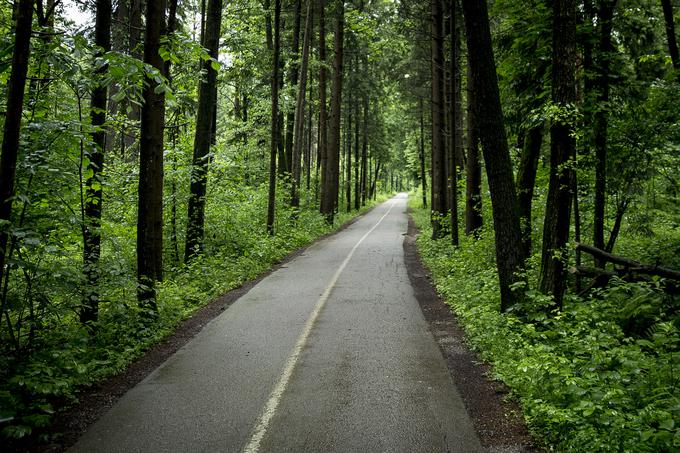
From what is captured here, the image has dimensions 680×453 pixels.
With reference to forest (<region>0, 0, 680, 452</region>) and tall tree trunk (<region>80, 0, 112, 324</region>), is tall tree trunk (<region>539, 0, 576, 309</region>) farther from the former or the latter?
tall tree trunk (<region>80, 0, 112, 324</region>)

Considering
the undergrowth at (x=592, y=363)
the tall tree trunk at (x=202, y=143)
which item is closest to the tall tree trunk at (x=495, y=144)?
the undergrowth at (x=592, y=363)

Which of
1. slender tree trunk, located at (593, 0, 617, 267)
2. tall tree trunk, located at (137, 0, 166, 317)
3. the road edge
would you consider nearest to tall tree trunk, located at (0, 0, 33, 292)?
the road edge

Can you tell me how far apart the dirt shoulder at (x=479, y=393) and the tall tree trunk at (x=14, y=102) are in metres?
5.38

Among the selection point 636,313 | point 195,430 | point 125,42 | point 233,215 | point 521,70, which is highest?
point 125,42

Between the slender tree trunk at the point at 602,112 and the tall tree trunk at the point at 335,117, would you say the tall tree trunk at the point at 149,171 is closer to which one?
the slender tree trunk at the point at 602,112

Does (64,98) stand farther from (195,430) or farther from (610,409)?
(610,409)

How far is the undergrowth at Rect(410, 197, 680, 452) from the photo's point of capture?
399 centimetres

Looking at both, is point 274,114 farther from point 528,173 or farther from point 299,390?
point 299,390

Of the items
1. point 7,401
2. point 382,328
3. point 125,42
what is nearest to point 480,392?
point 382,328

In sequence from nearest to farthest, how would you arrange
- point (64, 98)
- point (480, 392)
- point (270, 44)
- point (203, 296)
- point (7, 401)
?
point (7, 401), point (480, 392), point (64, 98), point (203, 296), point (270, 44)

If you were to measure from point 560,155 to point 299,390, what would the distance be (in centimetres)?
544

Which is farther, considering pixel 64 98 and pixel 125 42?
pixel 125 42

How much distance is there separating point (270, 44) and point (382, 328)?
64.4 feet

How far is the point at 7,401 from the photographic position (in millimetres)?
4547
